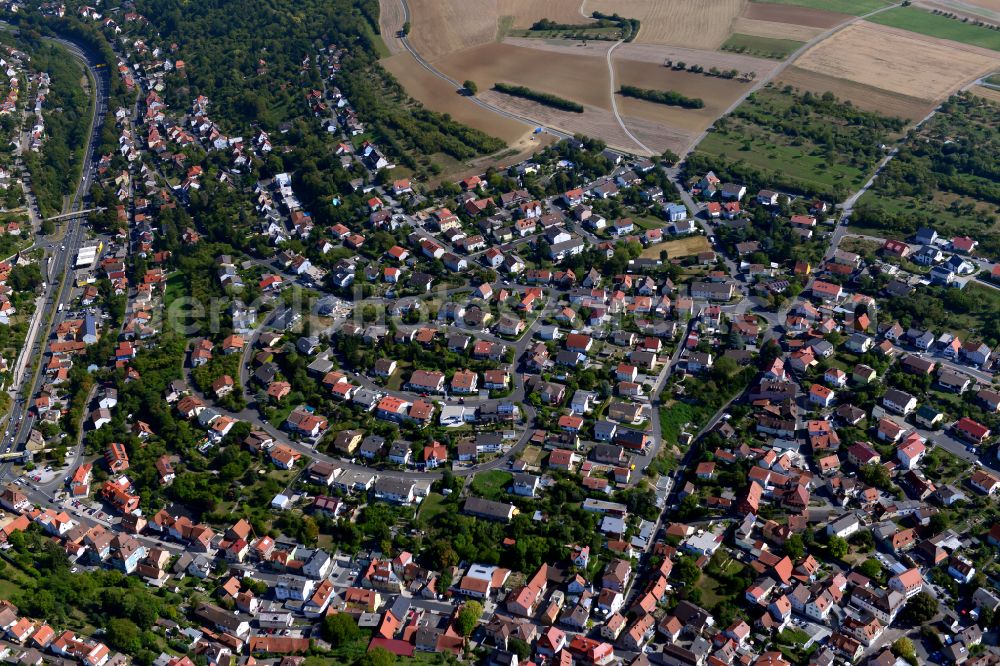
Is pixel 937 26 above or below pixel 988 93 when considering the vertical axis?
above

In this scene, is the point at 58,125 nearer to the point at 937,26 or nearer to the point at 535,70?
the point at 535,70

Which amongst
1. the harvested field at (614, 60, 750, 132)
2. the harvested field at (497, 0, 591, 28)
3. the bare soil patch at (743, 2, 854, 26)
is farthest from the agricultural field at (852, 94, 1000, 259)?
the harvested field at (497, 0, 591, 28)

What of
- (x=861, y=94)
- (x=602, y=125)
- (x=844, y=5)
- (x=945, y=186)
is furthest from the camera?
(x=844, y=5)

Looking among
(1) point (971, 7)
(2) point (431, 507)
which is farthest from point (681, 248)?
(1) point (971, 7)

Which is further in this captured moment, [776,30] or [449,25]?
[449,25]

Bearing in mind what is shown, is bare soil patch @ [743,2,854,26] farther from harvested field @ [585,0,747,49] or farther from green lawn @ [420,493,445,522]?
green lawn @ [420,493,445,522]

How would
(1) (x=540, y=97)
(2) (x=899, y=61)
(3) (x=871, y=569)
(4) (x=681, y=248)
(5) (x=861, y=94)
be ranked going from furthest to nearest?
(2) (x=899, y=61) → (1) (x=540, y=97) → (5) (x=861, y=94) → (4) (x=681, y=248) → (3) (x=871, y=569)

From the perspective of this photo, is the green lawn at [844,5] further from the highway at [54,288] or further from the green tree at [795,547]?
the green tree at [795,547]

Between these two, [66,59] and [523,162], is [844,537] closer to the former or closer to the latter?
[523,162]
